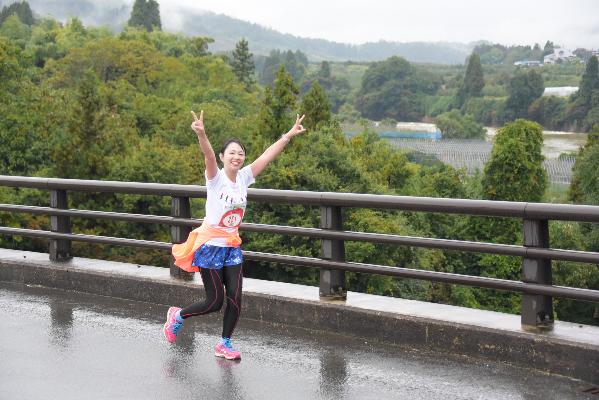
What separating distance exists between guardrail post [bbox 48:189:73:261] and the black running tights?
3039 mm

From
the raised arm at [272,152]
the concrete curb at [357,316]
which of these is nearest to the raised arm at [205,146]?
the raised arm at [272,152]

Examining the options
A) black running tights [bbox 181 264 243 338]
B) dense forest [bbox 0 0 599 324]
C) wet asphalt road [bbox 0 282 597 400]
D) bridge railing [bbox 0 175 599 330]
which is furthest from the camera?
dense forest [bbox 0 0 599 324]

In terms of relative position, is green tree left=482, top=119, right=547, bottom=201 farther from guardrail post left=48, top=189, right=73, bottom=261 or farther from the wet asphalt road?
the wet asphalt road

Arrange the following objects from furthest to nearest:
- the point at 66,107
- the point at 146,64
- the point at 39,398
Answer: the point at 146,64, the point at 66,107, the point at 39,398

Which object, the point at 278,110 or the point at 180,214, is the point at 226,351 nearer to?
the point at 180,214

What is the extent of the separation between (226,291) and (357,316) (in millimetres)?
1045

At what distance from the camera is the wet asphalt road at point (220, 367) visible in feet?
20.9

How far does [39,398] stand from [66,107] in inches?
3067

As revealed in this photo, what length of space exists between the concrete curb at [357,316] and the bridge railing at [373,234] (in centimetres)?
19

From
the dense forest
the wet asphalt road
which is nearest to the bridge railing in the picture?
the wet asphalt road

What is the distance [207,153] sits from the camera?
6.97m

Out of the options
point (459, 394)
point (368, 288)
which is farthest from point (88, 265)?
point (368, 288)

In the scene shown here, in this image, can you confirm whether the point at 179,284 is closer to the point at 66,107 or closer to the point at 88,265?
the point at 88,265

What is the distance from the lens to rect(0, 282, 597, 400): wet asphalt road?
6.37 meters
